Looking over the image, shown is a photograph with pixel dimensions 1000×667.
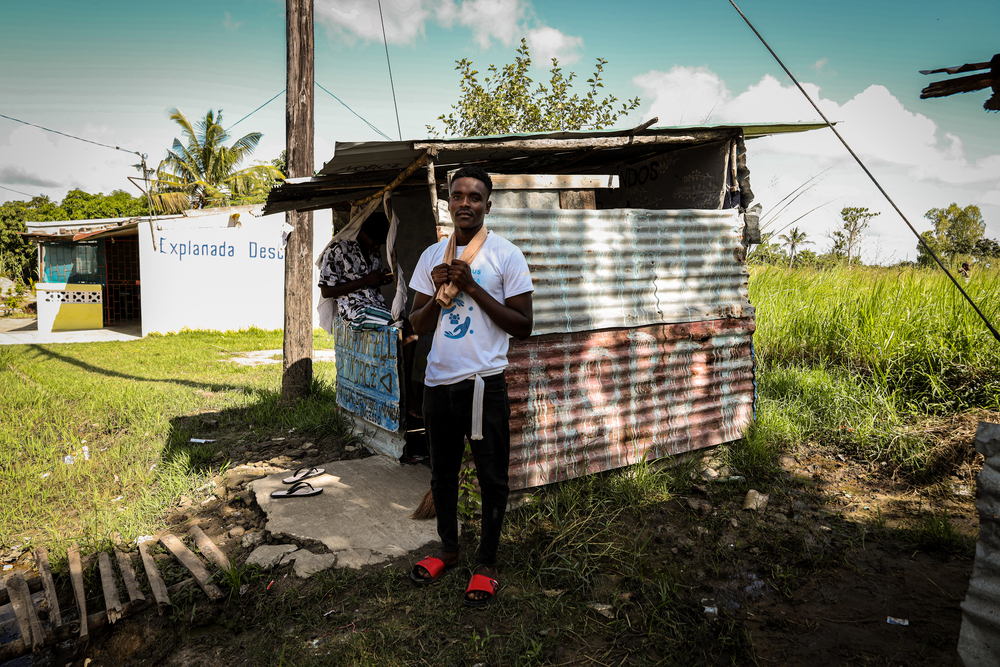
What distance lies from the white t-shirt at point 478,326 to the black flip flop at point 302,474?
7.17ft

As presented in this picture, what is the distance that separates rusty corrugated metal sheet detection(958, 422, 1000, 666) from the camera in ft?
6.25

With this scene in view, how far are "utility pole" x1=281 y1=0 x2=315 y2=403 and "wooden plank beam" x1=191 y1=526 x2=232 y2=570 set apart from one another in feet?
9.65

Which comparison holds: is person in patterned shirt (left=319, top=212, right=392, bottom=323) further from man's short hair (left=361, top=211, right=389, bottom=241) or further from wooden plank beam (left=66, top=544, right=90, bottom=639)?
wooden plank beam (left=66, top=544, right=90, bottom=639)

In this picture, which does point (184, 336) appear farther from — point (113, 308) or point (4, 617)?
point (4, 617)

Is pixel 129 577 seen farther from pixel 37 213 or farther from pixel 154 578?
pixel 37 213

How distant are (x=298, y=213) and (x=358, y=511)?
144 inches

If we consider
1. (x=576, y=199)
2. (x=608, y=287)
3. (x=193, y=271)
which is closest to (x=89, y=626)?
(x=608, y=287)

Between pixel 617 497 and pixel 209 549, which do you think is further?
pixel 617 497

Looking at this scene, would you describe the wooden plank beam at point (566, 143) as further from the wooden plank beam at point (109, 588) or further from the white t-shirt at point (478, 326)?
the wooden plank beam at point (109, 588)

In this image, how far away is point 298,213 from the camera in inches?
248

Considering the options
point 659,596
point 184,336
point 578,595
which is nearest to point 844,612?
point 659,596

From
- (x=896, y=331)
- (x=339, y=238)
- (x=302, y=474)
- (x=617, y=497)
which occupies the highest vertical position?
(x=339, y=238)

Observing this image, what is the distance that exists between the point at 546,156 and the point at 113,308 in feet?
62.3

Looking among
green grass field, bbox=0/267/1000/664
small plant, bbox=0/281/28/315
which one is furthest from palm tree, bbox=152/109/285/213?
green grass field, bbox=0/267/1000/664
